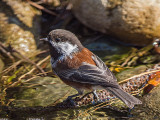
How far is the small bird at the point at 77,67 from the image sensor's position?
3.24m

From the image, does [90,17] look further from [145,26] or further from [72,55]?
[72,55]

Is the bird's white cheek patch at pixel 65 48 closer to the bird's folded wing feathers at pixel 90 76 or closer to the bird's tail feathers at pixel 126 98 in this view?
the bird's folded wing feathers at pixel 90 76

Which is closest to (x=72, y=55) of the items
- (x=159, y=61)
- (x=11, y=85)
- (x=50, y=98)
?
(x=50, y=98)

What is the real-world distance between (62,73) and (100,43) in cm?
218

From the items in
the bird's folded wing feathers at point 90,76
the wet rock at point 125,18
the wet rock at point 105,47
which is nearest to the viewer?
the bird's folded wing feathers at point 90,76

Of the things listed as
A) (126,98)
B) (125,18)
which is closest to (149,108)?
(126,98)

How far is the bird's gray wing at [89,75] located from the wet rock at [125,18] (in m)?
2.02

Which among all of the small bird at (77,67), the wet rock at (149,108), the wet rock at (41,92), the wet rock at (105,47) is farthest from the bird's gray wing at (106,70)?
the wet rock at (105,47)

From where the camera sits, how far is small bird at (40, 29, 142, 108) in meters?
3.24

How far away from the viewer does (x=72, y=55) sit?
3592 millimetres

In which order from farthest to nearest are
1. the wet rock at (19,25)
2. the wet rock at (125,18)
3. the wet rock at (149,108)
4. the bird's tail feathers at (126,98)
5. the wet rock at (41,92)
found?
the wet rock at (19,25), the wet rock at (125,18), the wet rock at (41,92), the wet rock at (149,108), the bird's tail feathers at (126,98)

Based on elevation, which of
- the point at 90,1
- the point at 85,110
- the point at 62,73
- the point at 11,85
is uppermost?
the point at 90,1

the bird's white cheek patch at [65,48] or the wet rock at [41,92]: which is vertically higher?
the bird's white cheek patch at [65,48]

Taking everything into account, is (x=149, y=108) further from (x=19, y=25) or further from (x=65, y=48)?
(x=19, y=25)
